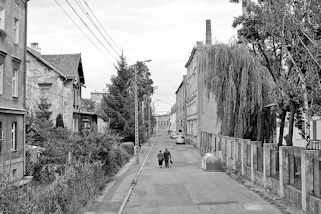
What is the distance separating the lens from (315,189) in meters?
12.6

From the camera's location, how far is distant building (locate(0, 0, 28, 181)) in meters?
21.6

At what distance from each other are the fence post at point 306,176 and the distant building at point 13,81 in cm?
1335

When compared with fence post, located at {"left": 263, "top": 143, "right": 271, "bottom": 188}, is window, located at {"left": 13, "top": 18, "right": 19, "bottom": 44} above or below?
above

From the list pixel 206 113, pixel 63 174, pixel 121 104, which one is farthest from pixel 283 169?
pixel 206 113

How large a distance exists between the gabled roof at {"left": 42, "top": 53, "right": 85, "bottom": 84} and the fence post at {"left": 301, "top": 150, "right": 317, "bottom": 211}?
35226 mm

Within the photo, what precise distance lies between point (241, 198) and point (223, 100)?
16.4 m

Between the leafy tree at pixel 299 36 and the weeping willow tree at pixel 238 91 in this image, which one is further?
the weeping willow tree at pixel 238 91

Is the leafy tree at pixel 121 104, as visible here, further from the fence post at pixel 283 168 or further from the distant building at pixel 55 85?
the fence post at pixel 283 168

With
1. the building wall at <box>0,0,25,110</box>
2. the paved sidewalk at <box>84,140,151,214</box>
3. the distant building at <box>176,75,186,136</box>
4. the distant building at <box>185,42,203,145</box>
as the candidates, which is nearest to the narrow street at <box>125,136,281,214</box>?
the paved sidewalk at <box>84,140,151,214</box>

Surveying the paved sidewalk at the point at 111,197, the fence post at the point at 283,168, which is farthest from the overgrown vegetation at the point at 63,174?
the fence post at the point at 283,168

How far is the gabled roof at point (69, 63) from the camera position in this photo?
4638cm

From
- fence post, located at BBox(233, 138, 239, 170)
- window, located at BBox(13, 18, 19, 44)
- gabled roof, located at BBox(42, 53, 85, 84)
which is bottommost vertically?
fence post, located at BBox(233, 138, 239, 170)

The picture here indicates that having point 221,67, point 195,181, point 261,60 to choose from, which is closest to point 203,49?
point 221,67

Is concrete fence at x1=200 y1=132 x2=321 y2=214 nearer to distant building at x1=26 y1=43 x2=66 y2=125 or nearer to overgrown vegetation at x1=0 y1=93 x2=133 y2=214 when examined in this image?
overgrown vegetation at x1=0 y1=93 x2=133 y2=214
